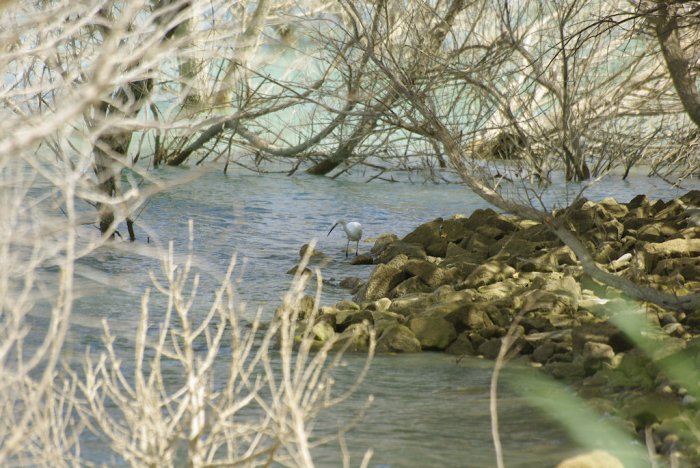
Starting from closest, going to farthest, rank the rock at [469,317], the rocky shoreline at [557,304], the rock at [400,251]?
the rocky shoreline at [557,304] → the rock at [469,317] → the rock at [400,251]

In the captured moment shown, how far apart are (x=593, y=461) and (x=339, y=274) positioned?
6.00 meters

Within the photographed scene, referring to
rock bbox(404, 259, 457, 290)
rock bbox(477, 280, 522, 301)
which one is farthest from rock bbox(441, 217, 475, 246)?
rock bbox(477, 280, 522, 301)

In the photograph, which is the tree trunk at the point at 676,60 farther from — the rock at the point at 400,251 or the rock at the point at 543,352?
the rock at the point at 400,251

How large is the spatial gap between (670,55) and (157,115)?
666 cm

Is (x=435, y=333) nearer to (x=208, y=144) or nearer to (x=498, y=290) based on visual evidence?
(x=498, y=290)

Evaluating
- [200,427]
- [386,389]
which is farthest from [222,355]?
[200,427]

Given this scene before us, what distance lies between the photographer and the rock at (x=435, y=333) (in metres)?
6.57

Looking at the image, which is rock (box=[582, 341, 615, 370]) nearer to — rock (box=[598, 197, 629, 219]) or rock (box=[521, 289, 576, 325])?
rock (box=[521, 289, 576, 325])

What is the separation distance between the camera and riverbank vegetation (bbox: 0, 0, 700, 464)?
2850 millimetres

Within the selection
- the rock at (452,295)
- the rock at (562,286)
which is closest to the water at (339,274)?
the rock at (452,295)

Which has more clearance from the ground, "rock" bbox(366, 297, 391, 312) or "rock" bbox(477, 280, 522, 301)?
"rock" bbox(477, 280, 522, 301)

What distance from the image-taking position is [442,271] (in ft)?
27.2

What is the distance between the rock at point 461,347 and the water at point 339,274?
13cm

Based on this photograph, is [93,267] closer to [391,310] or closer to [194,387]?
[391,310]
